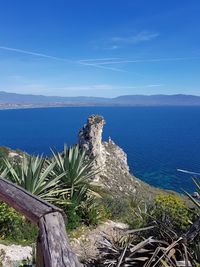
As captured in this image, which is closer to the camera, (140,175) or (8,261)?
(8,261)

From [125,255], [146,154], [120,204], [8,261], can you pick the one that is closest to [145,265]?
[125,255]

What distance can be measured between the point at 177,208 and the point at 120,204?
16.9 ft

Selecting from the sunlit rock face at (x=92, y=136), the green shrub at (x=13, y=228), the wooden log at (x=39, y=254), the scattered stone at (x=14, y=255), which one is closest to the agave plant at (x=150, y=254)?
the scattered stone at (x=14, y=255)

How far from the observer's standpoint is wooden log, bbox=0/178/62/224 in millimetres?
2948

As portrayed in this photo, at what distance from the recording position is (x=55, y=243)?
238cm

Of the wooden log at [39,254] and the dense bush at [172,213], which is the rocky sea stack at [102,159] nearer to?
the dense bush at [172,213]

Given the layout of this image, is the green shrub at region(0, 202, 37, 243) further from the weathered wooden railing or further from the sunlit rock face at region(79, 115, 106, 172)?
the sunlit rock face at region(79, 115, 106, 172)

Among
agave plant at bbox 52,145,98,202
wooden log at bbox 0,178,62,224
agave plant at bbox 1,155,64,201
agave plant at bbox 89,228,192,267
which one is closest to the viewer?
wooden log at bbox 0,178,62,224

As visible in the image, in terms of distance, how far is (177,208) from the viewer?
816 centimetres

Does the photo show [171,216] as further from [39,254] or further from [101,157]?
[101,157]

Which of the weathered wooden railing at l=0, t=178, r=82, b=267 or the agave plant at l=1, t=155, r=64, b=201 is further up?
the weathered wooden railing at l=0, t=178, r=82, b=267

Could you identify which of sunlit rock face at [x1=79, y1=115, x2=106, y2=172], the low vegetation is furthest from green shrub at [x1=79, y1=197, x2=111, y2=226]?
sunlit rock face at [x1=79, y1=115, x2=106, y2=172]

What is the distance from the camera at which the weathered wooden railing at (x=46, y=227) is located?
2214 mm

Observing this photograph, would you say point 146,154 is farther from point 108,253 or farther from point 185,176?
point 108,253
